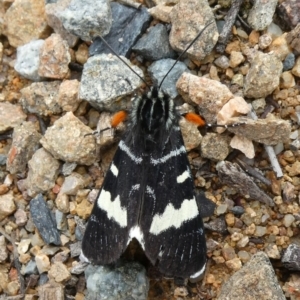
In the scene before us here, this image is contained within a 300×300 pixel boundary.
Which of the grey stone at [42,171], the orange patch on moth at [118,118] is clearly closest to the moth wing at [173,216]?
the orange patch on moth at [118,118]

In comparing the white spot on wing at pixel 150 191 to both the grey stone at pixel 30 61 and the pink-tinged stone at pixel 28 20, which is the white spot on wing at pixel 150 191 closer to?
the grey stone at pixel 30 61

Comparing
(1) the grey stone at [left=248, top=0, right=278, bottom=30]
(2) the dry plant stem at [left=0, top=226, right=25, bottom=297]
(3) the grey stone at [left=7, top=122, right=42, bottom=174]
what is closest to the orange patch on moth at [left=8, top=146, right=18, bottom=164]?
(3) the grey stone at [left=7, top=122, right=42, bottom=174]

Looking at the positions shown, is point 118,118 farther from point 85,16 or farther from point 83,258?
point 83,258

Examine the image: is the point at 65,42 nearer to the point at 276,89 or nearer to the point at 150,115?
the point at 150,115

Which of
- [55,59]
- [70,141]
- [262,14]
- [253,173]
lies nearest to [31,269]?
[70,141]

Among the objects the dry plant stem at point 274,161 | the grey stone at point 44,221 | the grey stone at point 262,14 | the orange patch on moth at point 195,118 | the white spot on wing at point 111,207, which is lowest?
the grey stone at point 44,221

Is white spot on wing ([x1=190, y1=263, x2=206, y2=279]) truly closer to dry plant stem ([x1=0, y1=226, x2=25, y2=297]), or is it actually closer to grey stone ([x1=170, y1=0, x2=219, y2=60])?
dry plant stem ([x1=0, y1=226, x2=25, y2=297])
